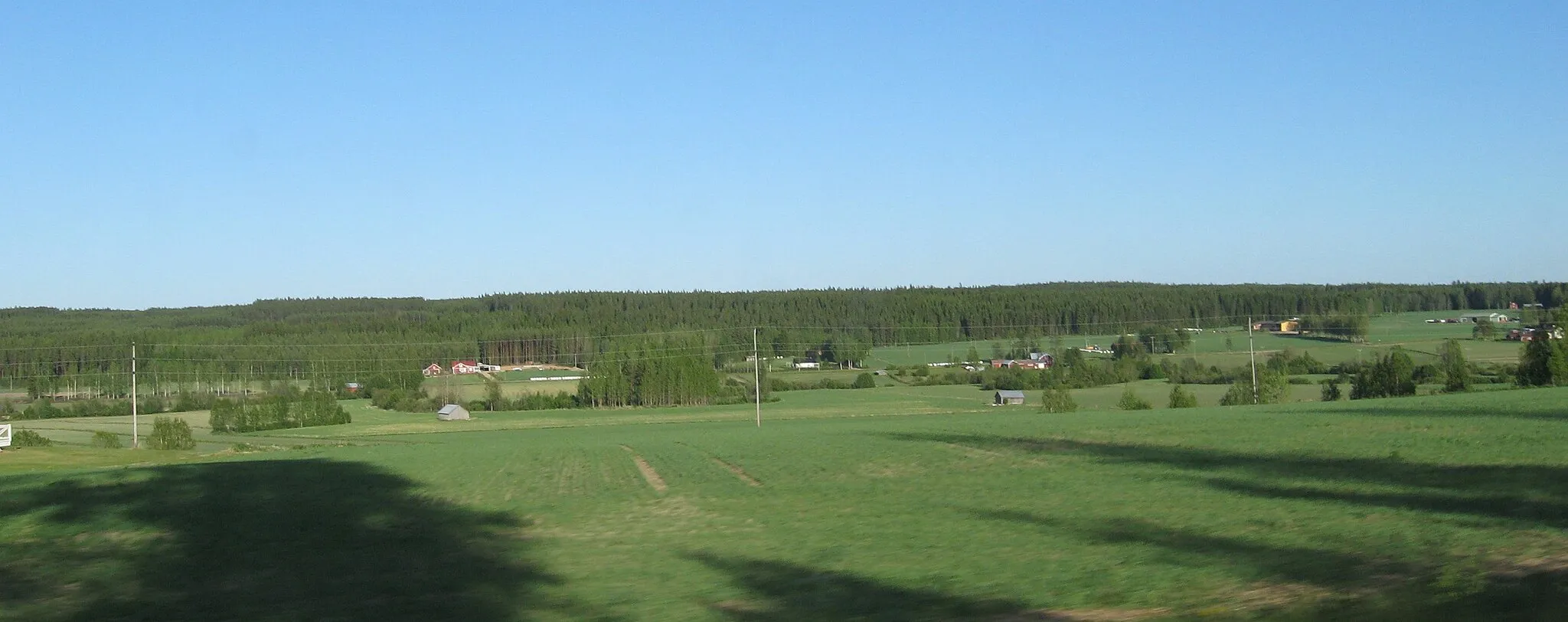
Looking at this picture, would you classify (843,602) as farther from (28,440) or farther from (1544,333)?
(1544,333)

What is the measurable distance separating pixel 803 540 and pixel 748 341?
64706 millimetres

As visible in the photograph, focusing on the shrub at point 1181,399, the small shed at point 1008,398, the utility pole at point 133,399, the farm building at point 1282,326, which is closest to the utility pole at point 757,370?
the small shed at point 1008,398

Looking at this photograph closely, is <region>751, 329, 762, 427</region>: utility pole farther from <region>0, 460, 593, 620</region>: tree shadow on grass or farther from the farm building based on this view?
<region>0, 460, 593, 620</region>: tree shadow on grass

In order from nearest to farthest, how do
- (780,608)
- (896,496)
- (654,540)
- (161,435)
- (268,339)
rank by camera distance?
(780,608)
(654,540)
(896,496)
(161,435)
(268,339)

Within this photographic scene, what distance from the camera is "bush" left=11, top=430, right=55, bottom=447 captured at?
55.7 meters

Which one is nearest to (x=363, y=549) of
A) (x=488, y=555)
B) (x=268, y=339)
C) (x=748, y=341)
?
(x=488, y=555)

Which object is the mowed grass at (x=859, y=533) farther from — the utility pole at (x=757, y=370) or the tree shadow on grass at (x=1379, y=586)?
the utility pole at (x=757, y=370)

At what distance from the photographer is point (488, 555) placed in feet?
46.3

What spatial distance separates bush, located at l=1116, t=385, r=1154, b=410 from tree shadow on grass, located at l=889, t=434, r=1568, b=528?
3668 centimetres

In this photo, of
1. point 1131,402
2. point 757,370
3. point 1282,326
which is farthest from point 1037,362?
point 757,370

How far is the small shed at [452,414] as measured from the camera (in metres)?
71.0

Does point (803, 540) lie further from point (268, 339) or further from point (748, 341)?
point (268, 339)

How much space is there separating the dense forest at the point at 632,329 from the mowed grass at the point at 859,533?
5078 centimetres

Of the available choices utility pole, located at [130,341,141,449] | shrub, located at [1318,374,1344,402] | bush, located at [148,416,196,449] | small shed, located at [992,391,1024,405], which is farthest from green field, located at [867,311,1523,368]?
utility pole, located at [130,341,141,449]
